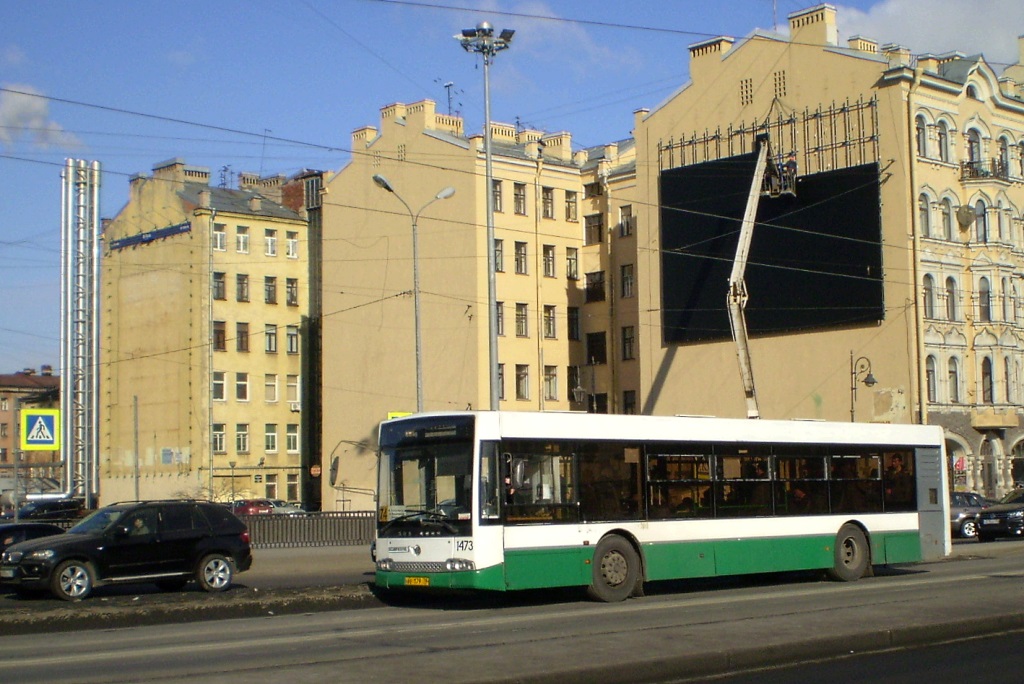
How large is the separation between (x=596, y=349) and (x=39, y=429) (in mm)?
33666

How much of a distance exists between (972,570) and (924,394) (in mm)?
25206

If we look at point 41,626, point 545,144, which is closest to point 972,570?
point 41,626

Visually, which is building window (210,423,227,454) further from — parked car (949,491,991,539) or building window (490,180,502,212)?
parked car (949,491,991,539)

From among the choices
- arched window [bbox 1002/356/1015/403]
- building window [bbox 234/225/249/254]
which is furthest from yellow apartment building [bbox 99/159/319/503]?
arched window [bbox 1002/356/1015/403]

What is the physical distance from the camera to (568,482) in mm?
19609

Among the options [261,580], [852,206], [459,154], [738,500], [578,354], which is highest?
[459,154]

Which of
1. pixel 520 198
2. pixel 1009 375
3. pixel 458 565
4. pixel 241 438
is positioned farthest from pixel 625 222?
pixel 458 565

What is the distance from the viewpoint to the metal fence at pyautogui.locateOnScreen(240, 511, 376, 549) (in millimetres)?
40438


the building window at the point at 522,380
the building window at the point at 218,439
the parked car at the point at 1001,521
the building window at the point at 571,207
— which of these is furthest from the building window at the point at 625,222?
the parked car at the point at 1001,521

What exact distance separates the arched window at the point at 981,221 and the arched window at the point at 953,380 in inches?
227

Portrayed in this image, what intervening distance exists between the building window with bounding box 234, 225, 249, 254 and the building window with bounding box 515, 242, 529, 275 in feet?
68.7

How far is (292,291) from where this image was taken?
78188 mm

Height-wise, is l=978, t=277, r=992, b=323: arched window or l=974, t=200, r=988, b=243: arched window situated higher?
l=974, t=200, r=988, b=243: arched window

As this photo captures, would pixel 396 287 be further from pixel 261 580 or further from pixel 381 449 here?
pixel 381 449
